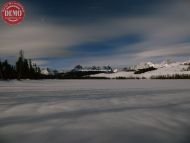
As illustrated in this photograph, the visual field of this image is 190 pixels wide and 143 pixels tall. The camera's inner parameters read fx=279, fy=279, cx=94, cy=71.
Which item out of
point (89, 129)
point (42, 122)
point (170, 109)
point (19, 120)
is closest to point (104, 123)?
point (89, 129)

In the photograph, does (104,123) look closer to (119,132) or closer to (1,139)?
(119,132)

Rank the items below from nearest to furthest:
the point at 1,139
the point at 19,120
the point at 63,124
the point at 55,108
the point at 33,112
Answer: the point at 1,139, the point at 63,124, the point at 19,120, the point at 33,112, the point at 55,108

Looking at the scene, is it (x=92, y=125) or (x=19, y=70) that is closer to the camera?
(x=92, y=125)

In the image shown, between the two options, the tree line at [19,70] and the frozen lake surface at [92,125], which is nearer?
the frozen lake surface at [92,125]

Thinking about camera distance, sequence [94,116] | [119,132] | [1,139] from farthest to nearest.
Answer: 1. [94,116]
2. [119,132]
3. [1,139]

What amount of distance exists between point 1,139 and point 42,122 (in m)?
0.94

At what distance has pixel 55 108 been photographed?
248 inches

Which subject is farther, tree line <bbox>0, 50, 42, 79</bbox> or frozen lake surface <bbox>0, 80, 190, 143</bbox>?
tree line <bbox>0, 50, 42, 79</bbox>

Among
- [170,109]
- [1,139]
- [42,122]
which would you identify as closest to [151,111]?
[170,109]

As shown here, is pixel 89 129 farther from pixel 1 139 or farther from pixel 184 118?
pixel 184 118

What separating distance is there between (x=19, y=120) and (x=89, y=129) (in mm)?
1375

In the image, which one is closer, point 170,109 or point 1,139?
point 1,139

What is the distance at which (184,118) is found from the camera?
17.7 ft

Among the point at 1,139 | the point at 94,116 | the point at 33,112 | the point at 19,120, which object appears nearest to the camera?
the point at 1,139
